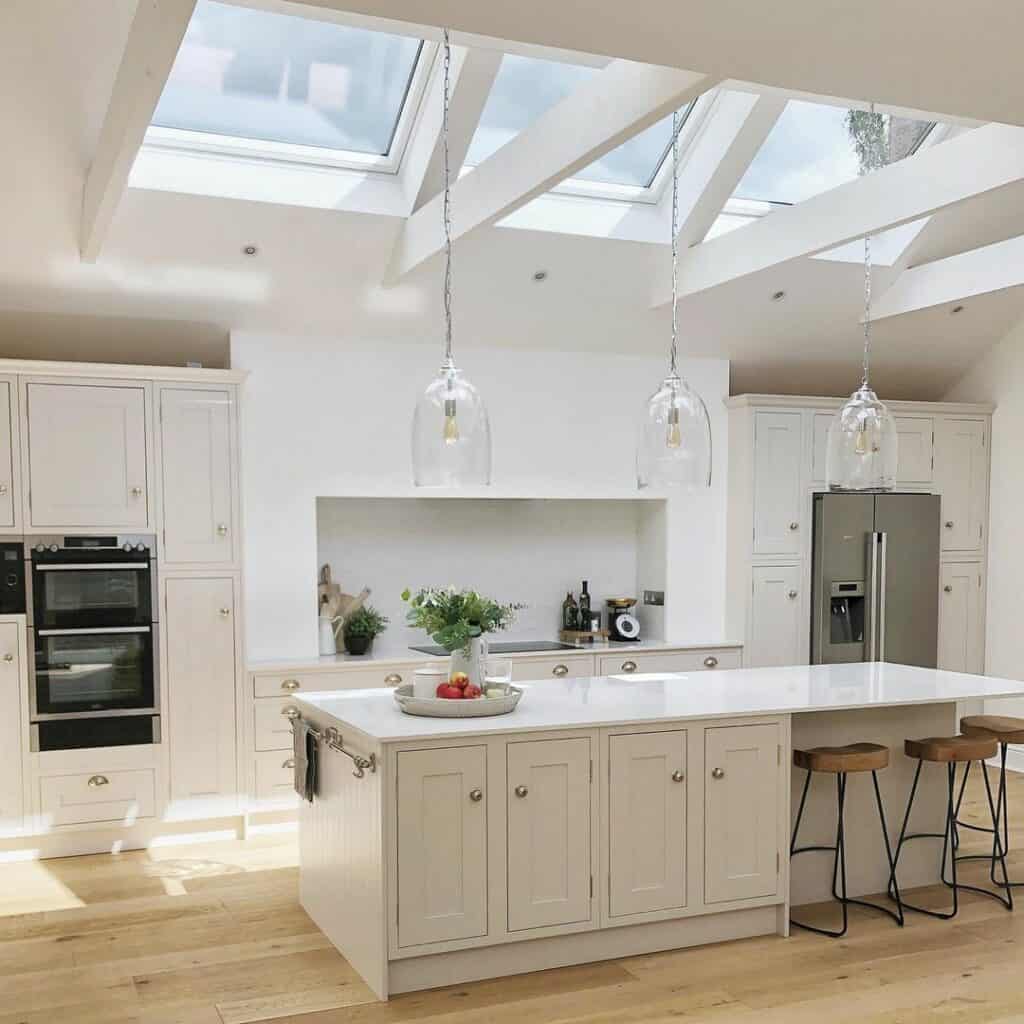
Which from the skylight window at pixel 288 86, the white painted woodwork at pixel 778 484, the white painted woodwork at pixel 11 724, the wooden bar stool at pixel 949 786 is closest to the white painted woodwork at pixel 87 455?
the white painted woodwork at pixel 11 724

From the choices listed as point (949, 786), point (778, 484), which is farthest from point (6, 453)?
point (949, 786)

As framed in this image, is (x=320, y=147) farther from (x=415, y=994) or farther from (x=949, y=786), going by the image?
(x=949, y=786)

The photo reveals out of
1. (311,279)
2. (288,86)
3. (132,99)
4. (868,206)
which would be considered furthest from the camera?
(311,279)

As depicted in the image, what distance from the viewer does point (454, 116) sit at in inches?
185

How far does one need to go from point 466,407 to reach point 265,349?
2.78 metres

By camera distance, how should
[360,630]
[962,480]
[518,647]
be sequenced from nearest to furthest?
[360,630] → [518,647] → [962,480]

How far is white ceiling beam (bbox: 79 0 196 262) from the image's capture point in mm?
2887

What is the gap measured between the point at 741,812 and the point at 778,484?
2.97 metres

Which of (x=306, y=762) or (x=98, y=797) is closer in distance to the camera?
(x=306, y=762)

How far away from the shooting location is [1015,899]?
4609mm

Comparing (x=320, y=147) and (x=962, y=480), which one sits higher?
(x=320, y=147)

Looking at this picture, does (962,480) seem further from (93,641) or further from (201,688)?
(93,641)

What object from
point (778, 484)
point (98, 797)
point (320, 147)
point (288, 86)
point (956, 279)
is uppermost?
point (288, 86)

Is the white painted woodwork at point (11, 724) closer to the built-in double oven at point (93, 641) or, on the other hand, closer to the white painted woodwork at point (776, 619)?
the built-in double oven at point (93, 641)
